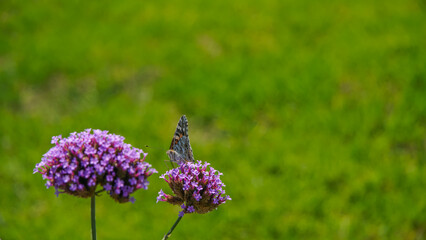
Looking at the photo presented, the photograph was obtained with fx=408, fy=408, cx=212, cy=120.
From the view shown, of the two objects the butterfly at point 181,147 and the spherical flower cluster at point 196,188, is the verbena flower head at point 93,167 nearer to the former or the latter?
the spherical flower cluster at point 196,188

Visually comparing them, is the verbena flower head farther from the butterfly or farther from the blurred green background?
the blurred green background

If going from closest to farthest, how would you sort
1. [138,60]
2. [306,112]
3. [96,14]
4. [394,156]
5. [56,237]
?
1. [56,237]
2. [394,156]
3. [306,112]
4. [138,60]
5. [96,14]

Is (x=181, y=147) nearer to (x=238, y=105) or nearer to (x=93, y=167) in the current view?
(x=93, y=167)

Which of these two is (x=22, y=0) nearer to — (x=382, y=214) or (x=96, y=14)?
(x=96, y=14)

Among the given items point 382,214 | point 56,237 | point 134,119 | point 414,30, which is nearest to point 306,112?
point 382,214

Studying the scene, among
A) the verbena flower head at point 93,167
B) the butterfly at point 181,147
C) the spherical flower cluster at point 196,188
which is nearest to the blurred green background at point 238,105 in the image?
the butterfly at point 181,147

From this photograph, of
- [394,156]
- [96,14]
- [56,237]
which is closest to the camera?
[56,237]

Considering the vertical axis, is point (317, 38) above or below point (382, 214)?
above
